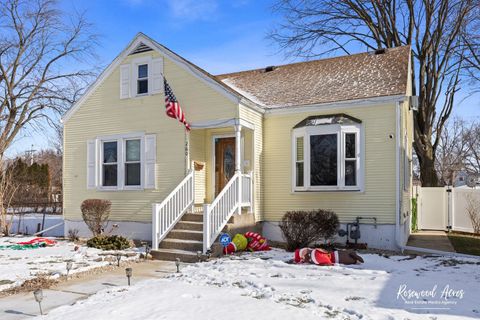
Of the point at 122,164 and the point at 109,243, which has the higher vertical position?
the point at 122,164

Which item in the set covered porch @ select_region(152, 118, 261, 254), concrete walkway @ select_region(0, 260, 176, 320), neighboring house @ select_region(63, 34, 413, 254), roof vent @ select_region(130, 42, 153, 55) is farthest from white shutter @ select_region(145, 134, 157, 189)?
concrete walkway @ select_region(0, 260, 176, 320)

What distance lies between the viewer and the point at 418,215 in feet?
57.1


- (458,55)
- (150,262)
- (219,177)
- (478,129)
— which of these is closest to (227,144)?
(219,177)

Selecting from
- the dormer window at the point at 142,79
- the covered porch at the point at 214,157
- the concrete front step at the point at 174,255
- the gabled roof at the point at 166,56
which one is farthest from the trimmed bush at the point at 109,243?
the gabled roof at the point at 166,56

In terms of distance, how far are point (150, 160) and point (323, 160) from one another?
5088 mm

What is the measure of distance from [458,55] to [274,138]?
16320 mm

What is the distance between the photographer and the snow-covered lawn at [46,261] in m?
7.52

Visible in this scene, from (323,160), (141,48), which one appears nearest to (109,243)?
(141,48)

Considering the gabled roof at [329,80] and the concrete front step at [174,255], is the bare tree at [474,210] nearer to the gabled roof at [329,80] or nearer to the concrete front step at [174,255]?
the gabled roof at [329,80]

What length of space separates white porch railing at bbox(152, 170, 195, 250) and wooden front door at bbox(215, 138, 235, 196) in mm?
1229

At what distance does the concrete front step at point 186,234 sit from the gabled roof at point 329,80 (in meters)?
4.41

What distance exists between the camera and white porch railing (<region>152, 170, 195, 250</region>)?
10.0m

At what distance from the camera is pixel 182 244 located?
984 cm

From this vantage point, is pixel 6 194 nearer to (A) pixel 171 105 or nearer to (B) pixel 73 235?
(B) pixel 73 235
